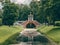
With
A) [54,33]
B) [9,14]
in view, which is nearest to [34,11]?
[9,14]

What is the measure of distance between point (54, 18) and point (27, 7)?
59.8 m

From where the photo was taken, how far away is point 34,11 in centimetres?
11831

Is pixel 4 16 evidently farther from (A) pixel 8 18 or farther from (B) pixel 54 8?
(B) pixel 54 8

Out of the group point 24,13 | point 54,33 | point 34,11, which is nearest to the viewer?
point 54,33

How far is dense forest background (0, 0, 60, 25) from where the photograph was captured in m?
68.2

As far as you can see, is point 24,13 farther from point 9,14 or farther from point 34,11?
point 9,14

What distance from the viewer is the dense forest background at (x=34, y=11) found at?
68.2 m

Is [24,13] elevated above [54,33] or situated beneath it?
situated beneath

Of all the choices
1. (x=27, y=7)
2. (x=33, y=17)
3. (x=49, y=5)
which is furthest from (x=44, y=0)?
(x=27, y=7)

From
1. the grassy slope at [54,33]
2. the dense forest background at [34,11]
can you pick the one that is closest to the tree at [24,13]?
the dense forest background at [34,11]

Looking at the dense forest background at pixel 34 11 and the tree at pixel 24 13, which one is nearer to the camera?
the dense forest background at pixel 34 11

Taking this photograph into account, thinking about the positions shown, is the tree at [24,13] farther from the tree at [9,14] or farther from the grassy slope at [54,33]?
the grassy slope at [54,33]

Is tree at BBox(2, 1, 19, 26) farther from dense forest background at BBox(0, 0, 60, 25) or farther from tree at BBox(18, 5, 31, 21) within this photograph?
tree at BBox(18, 5, 31, 21)

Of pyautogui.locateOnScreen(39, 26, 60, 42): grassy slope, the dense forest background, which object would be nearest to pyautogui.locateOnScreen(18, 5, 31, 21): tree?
the dense forest background
